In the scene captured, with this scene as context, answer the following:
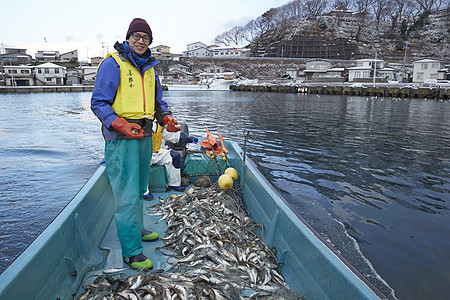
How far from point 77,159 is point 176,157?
9.61 metres

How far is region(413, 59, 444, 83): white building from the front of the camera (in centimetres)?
6881

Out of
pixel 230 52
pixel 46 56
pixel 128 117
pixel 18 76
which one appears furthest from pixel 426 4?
pixel 128 117

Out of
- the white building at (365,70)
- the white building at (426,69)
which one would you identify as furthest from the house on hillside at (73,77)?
the white building at (426,69)

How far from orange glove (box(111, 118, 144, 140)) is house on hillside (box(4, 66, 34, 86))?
316 ft

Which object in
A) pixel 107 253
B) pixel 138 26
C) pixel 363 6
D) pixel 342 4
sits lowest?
pixel 107 253

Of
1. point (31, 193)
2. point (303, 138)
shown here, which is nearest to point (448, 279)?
point (31, 193)

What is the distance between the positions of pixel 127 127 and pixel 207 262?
2057mm

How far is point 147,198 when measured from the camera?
6.50 m

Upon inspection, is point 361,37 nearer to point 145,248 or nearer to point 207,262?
point 145,248

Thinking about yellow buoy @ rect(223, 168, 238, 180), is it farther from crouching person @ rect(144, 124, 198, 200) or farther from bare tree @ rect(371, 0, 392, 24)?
bare tree @ rect(371, 0, 392, 24)

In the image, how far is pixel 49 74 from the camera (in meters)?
85.4

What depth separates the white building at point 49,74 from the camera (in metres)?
83.8

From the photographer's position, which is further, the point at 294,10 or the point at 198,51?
the point at 294,10

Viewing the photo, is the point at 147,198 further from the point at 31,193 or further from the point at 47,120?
the point at 47,120
